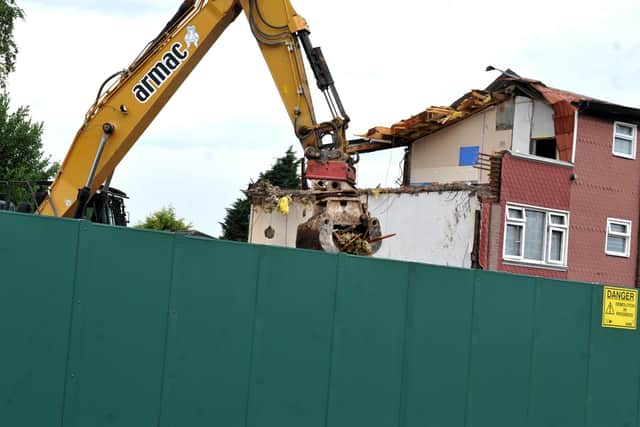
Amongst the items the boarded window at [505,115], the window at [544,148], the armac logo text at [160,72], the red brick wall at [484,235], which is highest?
the boarded window at [505,115]

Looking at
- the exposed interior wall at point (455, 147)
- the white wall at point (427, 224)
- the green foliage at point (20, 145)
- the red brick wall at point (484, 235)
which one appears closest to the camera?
the red brick wall at point (484, 235)

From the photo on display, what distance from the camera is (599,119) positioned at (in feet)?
109

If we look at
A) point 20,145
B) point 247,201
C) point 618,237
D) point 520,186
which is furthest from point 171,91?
point 247,201

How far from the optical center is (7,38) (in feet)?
115

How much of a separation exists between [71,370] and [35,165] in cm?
3945

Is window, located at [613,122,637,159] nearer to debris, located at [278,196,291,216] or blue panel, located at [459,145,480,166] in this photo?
blue panel, located at [459,145,480,166]

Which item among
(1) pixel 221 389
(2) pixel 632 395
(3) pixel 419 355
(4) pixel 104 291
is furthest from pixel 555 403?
(4) pixel 104 291

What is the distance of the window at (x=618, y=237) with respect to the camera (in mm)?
33625

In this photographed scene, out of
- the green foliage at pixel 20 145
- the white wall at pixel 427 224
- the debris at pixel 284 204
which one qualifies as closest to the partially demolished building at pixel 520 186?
the white wall at pixel 427 224

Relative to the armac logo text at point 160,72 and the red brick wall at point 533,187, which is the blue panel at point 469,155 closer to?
the red brick wall at point 533,187

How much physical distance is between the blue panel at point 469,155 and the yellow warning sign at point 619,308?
71.5ft

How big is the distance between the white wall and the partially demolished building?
1.2 inches

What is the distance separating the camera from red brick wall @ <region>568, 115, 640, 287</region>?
32.5m


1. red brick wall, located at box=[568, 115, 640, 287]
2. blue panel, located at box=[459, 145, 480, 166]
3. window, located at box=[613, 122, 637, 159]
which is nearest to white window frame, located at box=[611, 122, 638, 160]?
window, located at box=[613, 122, 637, 159]
